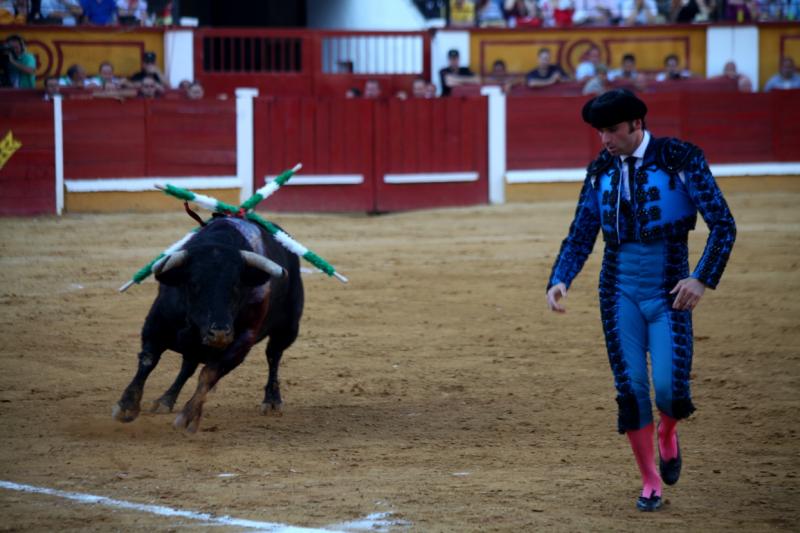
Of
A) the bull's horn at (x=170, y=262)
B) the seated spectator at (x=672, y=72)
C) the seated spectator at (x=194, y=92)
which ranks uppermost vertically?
the seated spectator at (x=672, y=72)

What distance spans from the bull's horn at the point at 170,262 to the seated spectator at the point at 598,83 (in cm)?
979

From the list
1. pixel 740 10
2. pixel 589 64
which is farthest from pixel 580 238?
pixel 740 10

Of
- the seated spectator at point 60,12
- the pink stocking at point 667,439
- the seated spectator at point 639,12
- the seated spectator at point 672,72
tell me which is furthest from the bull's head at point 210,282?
the seated spectator at point 639,12

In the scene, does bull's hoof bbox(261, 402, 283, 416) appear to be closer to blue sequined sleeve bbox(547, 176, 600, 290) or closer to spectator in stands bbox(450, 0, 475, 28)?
blue sequined sleeve bbox(547, 176, 600, 290)

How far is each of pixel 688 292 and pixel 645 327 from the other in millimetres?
248

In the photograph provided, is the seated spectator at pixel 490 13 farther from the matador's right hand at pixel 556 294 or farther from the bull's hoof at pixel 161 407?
the matador's right hand at pixel 556 294

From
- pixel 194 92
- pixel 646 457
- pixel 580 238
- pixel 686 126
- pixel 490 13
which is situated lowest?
pixel 646 457

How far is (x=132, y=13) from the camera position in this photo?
15062 millimetres

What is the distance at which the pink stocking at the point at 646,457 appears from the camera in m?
4.14

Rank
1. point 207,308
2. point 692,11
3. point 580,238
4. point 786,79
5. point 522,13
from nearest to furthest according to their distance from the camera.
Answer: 1. point 580,238
2. point 207,308
3. point 786,79
4. point 522,13
5. point 692,11

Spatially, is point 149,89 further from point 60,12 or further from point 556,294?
point 556,294

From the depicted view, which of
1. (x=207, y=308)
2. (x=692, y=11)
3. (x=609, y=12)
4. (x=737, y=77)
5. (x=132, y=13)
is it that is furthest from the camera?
(x=692, y=11)

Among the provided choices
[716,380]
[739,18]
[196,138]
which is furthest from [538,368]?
[739,18]

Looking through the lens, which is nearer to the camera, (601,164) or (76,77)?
(601,164)
